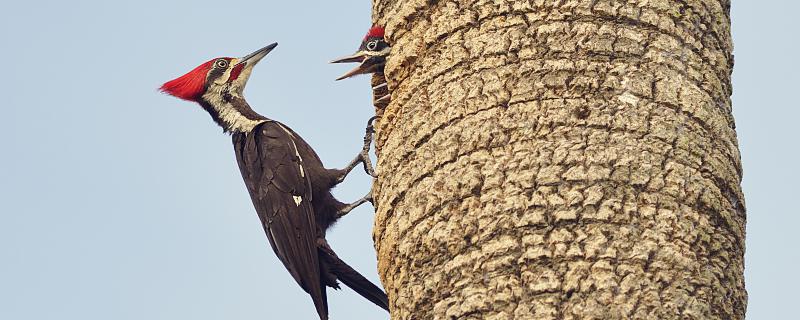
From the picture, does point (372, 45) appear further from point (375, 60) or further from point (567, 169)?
point (567, 169)

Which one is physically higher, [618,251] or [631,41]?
[631,41]

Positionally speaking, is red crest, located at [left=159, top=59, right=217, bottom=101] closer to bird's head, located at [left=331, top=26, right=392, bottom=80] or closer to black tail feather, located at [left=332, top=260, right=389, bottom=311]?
black tail feather, located at [left=332, top=260, right=389, bottom=311]

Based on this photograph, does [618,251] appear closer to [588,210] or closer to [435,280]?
[588,210]

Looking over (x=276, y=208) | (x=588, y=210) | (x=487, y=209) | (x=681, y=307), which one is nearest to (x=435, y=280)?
(x=487, y=209)

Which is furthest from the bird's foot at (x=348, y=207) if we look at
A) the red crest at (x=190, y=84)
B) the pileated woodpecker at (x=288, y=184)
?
the red crest at (x=190, y=84)

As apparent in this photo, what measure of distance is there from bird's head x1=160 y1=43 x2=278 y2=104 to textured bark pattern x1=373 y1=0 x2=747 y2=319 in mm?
3066

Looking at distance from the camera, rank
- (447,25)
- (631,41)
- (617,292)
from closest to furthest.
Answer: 1. (617,292)
2. (631,41)
3. (447,25)

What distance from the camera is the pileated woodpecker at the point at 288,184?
5.37 meters

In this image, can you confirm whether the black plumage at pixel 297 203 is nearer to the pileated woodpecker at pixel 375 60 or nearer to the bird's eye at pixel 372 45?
the pileated woodpecker at pixel 375 60

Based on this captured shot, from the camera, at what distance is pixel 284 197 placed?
5.66 meters

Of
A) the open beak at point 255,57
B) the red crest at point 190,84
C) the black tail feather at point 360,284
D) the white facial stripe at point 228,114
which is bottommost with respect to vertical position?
the black tail feather at point 360,284

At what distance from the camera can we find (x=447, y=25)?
11.6 feet

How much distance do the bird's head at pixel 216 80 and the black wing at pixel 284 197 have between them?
1.63ft

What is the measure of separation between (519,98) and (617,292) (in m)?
0.64
